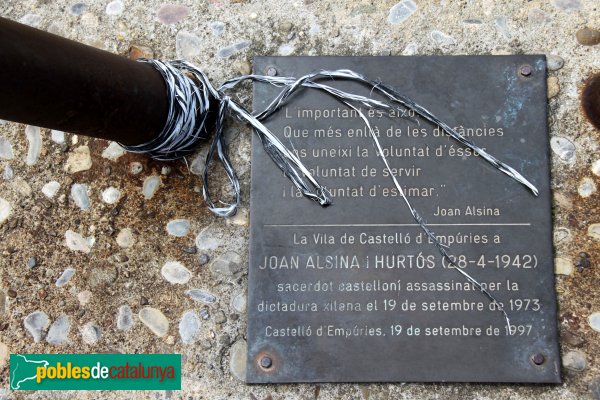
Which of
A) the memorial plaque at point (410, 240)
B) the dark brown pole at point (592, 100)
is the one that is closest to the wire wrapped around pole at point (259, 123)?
the memorial plaque at point (410, 240)

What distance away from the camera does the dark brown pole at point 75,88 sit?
146cm

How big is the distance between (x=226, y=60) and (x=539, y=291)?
4.18 feet

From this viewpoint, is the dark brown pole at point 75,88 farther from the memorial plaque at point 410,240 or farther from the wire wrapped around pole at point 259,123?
the memorial plaque at point 410,240

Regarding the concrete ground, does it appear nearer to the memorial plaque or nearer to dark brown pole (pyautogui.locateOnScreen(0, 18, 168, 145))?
the memorial plaque

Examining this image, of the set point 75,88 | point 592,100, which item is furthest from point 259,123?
point 592,100

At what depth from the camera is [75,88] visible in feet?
5.24

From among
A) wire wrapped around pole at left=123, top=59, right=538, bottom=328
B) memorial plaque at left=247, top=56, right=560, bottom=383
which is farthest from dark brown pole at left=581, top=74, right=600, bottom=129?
wire wrapped around pole at left=123, top=59, right=538, bottom=328

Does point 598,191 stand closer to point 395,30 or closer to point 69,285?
point 395,30

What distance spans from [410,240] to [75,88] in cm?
108

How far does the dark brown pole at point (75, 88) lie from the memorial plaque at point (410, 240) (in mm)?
383

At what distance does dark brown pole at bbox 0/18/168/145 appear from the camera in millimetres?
1460

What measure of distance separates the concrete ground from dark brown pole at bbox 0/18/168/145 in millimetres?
293

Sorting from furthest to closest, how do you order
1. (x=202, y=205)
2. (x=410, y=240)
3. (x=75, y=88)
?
(x=202, y=205), (x=410, y=240), (x=75, y=88)

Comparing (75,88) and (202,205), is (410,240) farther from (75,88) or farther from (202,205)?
(75,88)
